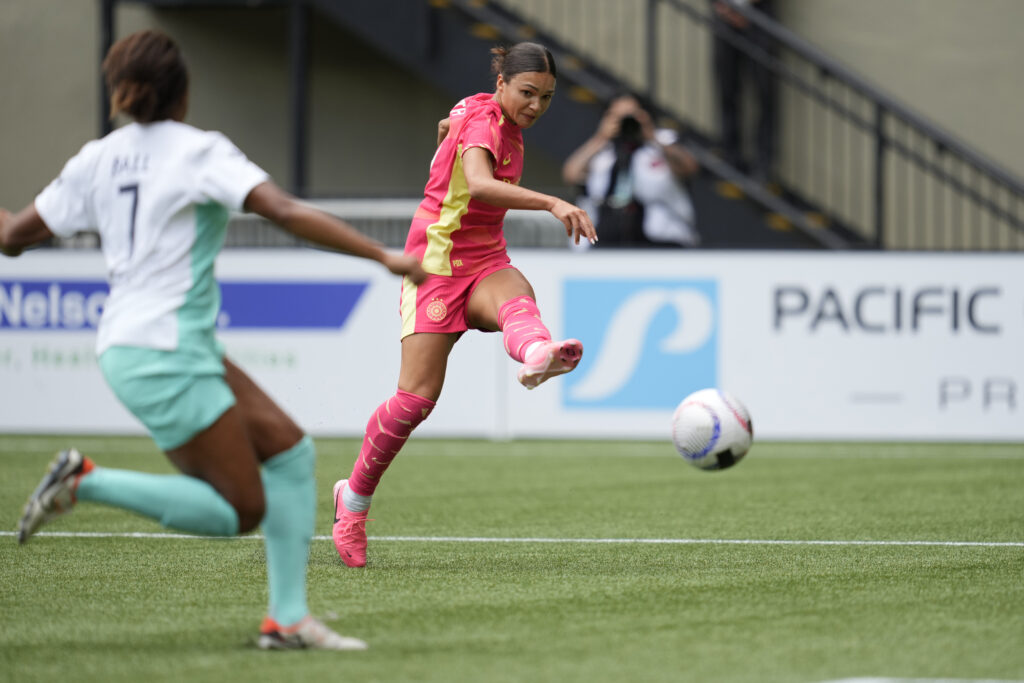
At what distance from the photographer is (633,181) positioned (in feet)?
42.8

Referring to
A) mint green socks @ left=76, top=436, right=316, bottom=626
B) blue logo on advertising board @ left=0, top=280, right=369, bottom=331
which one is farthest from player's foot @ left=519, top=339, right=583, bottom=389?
blue logo on advertising board @ left=0, top=280, right=369, bottom=331

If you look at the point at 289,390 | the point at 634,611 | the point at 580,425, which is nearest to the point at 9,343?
the point at 289,390

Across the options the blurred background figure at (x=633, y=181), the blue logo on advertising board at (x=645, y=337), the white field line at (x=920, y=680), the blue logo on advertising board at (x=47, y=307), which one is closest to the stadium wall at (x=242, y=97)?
the blurred background figure at (x=633, y=181)

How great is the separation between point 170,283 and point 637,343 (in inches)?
309

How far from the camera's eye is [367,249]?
13.4ft

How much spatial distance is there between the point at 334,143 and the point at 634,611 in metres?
13.4

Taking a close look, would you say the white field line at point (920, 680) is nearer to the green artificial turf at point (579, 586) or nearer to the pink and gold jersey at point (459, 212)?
the green artificial turf at point (579, 586)

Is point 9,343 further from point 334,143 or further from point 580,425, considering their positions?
point 334,143

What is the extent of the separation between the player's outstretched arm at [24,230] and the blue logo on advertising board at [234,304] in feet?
25.1

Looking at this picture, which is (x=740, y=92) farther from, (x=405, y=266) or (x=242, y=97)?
(x=405, y=266)

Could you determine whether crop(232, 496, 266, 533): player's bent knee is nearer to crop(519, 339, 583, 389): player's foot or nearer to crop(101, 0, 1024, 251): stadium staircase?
crop(519, 339, 583, 389): player's foot

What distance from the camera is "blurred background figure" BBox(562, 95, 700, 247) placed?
42.0ft

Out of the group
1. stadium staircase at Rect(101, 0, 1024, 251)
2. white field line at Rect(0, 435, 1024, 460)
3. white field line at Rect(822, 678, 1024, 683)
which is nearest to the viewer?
white field line at Rect(822, 678, 1024, 683)

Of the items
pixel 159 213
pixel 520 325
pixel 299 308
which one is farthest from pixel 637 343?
pixel 159 213
